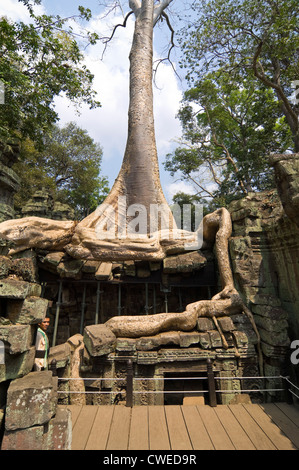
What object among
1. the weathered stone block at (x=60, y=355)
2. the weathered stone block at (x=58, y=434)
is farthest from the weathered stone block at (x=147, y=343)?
the weathered stone block at (x=58, y=434)

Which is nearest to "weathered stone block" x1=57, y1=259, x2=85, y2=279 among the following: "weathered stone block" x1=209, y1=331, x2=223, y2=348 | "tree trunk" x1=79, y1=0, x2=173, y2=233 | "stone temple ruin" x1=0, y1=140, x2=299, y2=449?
"stone temple ruin" x1=0, y1=140, x2=299, y2=449

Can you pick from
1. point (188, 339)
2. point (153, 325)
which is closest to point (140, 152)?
point (153, 325)

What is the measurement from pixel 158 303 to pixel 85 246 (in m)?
2.22

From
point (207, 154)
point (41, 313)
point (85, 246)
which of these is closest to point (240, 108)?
point (207, 154)

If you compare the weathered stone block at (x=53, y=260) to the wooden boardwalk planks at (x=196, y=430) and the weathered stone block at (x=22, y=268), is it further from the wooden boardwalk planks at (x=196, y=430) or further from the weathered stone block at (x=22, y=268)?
the wooden boardwalk planks at (x=196, y=430)

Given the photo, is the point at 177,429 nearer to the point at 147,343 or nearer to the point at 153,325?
the point at 147,343

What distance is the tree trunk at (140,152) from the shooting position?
7.13 m

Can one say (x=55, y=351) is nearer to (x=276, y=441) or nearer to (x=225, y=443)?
(x=225, y=443)

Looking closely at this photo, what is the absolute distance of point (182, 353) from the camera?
13.0 feet

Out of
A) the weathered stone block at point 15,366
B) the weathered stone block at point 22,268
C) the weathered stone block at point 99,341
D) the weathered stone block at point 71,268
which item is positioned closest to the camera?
the weathered stone block at point 15,366

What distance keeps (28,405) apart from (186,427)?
5.93 feet

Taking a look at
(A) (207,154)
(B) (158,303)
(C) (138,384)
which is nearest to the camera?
(C) (138,384)

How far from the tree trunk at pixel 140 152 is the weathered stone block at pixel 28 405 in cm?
386

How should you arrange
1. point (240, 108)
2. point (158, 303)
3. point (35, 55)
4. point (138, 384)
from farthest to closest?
point (240, 108), point (35, 55), point (158, 303), point (138, 384)
